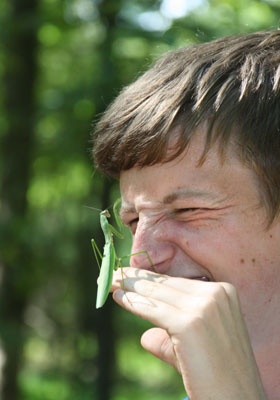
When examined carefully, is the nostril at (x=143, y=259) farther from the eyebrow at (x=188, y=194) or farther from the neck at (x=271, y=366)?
the neck at (x=271, y=366)

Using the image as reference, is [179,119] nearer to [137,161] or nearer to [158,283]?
[137,161]

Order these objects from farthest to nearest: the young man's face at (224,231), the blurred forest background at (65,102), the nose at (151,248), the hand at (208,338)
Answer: the blurred forest background at (65,102) → the nose at (151,248) → the young man's face at (224,231) → the hand at (208,338)

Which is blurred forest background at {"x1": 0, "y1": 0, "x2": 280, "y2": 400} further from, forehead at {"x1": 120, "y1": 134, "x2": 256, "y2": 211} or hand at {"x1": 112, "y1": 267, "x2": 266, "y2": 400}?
hand at {"x1": 112, "y1": 267, "x2": 266, "y2": 400}

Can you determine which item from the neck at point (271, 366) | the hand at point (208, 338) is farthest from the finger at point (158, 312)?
the neck at point (271, 366)

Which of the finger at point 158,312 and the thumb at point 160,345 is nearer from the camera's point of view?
the finger at point 158,312

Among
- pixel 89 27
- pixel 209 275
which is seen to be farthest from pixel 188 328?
pixel 89 27

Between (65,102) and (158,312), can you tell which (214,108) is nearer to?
(158,312)

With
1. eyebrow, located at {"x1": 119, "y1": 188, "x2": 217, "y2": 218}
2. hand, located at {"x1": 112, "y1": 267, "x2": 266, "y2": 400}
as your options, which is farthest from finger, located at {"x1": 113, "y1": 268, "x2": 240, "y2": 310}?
eyebrow, located at {"x1": 119, "y1": 188, "x2": 217, "y2": 218}
